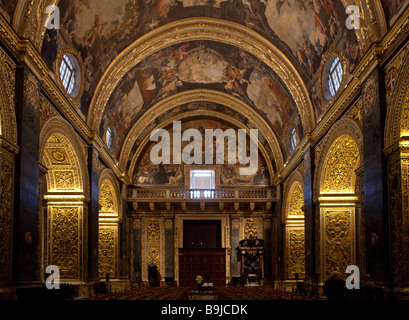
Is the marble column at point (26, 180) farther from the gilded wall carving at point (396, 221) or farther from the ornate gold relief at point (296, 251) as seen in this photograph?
the ornate gold relief at point (296, 251)

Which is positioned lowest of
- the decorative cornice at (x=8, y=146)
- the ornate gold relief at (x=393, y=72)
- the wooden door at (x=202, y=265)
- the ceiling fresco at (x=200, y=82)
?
the wooden door at (x=202, y=265)

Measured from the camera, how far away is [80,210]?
69.7 feet

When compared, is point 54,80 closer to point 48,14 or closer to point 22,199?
point 48,14

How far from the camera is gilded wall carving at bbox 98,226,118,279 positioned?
93.1ft

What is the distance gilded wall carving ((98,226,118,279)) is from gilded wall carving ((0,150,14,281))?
50.1 ft

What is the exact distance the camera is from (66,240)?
21078mm

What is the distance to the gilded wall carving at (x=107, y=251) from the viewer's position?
28.4 m

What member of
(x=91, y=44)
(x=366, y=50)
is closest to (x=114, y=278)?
(x=91, y=44)

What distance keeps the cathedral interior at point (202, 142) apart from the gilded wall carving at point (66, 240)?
0.18ft

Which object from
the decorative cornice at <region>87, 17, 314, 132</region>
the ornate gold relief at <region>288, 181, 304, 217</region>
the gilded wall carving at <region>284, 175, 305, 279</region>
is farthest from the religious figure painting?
the gilded wall carving at <region>284, 175, 305, 279</region>

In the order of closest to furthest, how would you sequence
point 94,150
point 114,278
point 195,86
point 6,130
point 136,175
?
point 6,130
point 94,150
point 114,278
point 195,86
point 136,175

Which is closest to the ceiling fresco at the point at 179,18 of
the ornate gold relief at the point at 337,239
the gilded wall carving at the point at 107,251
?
the ornate gold relief at the point at 337,239

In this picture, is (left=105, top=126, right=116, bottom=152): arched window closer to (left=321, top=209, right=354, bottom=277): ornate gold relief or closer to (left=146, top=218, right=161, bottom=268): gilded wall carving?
(left=146, top=218, right=161, bottom=268): gilded wall carving

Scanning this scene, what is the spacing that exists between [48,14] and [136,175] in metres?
18.1
